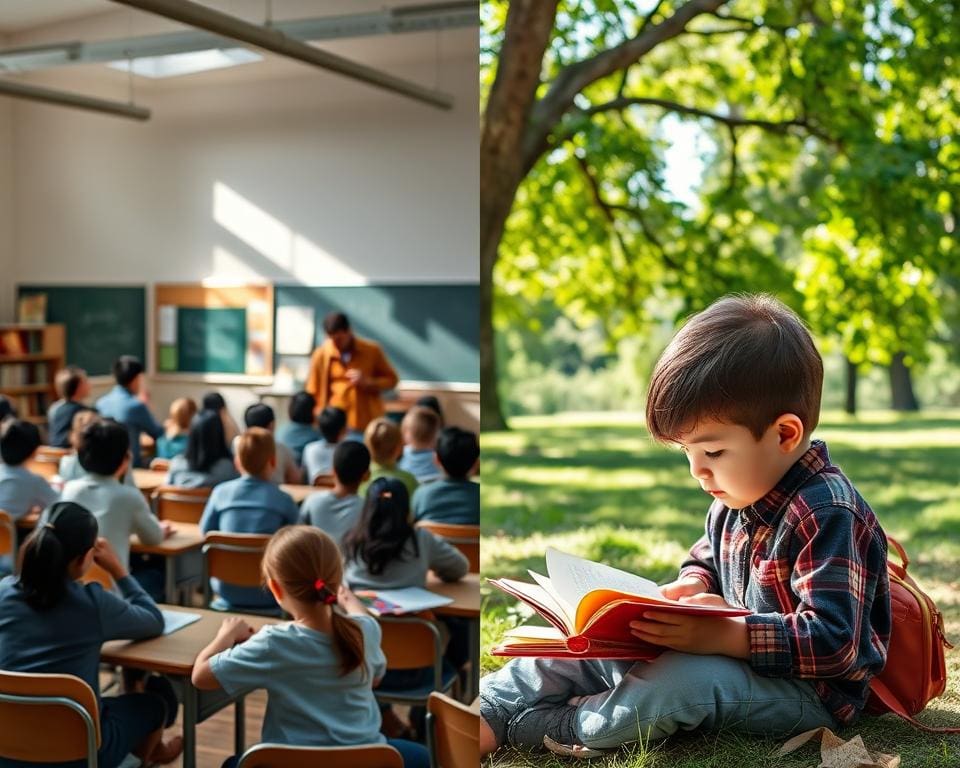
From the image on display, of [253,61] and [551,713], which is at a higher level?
[253,61]

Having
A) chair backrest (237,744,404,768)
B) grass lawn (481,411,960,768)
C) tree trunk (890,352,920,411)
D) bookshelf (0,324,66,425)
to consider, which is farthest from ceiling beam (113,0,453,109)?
tree trunk (890,352,920,411)

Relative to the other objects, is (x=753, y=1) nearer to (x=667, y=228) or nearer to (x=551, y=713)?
(x=667, y=228)

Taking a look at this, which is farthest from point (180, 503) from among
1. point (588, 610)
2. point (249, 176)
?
point (249, 176)

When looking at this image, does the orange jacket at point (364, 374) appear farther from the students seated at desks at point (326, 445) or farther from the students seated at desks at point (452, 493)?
the students seated at desks at point (452, 493)

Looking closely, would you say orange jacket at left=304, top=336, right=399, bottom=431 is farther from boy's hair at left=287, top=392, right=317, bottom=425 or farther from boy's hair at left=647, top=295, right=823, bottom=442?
boy's hair at left=647, top=295, right=823, bottom=442

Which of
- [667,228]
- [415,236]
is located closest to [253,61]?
[415,236]

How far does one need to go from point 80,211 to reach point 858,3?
8210 millimetres

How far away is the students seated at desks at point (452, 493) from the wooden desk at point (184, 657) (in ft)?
3.82

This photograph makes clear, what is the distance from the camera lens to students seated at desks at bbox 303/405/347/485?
219 inches

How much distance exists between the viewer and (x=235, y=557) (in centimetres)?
386

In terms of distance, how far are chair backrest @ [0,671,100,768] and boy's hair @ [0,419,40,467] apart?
2.10m

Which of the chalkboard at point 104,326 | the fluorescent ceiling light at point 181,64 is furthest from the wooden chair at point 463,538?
the chalkboard at point 104,326

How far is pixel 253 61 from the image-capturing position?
9.88 m

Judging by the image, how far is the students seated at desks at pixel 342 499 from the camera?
392 cm
